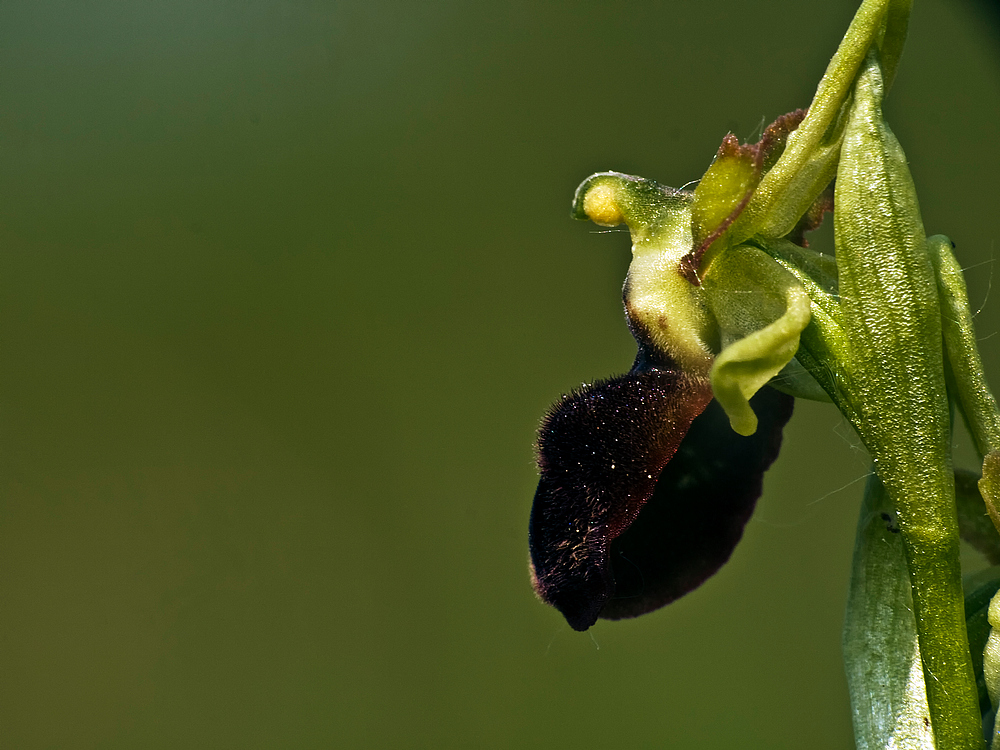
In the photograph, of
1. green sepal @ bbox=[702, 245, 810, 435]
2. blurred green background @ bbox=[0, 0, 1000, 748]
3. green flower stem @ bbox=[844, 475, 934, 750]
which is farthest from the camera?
blurred green background @ bbox=[0, 0, 1000, 748]

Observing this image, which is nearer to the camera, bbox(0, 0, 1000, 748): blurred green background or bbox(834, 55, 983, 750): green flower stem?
bbox(834, 55, 983, 750): green flower stem

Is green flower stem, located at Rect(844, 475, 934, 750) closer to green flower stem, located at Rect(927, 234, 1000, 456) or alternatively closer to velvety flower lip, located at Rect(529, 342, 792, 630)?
green flower stem, located at Rect(927, 234, 1000, 456)

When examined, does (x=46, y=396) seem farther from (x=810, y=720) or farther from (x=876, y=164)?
(x=876, y=164)

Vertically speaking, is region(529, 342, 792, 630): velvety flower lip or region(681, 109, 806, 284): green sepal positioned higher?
region(681, 109, 806, 284): green sepal

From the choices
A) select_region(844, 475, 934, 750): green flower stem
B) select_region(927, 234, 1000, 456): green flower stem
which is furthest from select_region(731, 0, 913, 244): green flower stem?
select_region(844, 475, 934, 750): green flower stem

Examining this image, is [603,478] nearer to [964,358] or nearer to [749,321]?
[749,321]

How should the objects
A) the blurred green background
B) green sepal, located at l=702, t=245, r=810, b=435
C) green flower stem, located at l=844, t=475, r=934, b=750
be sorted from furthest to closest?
1. the blurred green background
2. green flower stem, located at l=844, t=475, r=934, b=750
3. green sepal, located at l=702, t=245, r=810, b=435

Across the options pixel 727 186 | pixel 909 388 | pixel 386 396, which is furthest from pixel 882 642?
pixel 386 396

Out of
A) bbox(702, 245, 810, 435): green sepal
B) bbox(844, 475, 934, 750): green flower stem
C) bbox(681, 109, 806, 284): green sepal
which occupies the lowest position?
bbox(844, 475, 934, 750): green flower stem
